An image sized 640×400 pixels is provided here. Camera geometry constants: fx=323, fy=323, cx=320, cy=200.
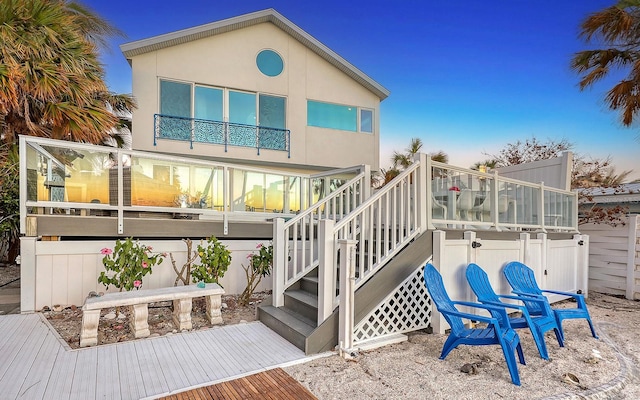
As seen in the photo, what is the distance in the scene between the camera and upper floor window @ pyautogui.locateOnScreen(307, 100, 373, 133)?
37.6ft

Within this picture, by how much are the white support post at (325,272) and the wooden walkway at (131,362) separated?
492 mm

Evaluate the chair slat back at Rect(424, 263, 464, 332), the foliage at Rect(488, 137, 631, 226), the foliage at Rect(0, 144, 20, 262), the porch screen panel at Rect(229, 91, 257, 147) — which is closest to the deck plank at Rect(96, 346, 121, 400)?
the chair slat back at Rect(424, 263, 464, 332)

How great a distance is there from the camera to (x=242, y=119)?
34.7ft

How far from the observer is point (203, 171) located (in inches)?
226

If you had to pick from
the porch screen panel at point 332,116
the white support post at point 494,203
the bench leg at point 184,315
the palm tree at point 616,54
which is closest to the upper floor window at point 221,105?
the porch screen panel at point 332,116

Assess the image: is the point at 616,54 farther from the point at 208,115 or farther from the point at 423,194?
the point at 208,115

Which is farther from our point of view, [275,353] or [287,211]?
[287,211]

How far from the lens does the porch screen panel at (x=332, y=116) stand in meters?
11.4

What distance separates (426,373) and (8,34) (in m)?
7.32

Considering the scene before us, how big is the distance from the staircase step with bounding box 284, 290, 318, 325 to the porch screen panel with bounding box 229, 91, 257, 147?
23.5ft

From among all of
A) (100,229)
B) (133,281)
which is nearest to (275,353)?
(133,281)

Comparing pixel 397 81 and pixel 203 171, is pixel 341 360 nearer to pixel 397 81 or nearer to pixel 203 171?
pixel 203 171

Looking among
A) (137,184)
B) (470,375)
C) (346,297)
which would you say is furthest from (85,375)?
(470,375)

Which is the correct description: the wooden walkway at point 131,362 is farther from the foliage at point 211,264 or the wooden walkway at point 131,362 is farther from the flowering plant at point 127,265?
the foliage at point 211,264
